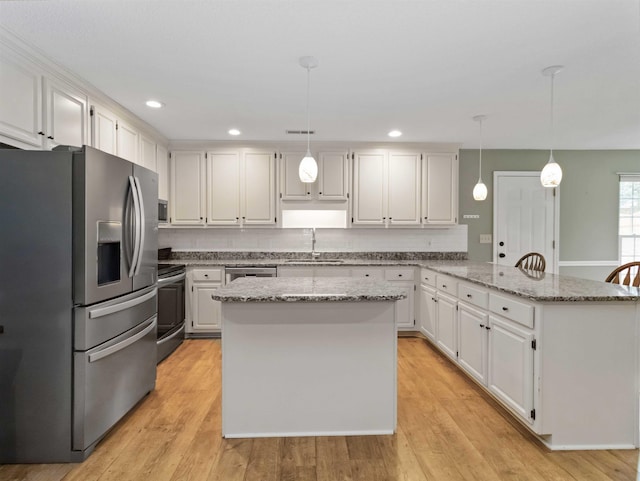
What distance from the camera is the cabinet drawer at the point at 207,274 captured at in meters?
4.05

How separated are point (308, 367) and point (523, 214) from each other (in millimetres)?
4149

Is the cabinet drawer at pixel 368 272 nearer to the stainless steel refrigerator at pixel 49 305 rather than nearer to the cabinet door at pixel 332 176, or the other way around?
the cabinet door at pixel 332 176

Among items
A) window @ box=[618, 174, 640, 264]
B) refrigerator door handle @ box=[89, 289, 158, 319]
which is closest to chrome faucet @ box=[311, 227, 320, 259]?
refrigerator door handle @ box=[89, 289, 158, 319]

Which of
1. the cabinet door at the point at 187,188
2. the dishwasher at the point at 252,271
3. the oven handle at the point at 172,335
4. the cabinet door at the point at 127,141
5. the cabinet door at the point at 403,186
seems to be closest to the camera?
the cabinet door at the point at 127,141

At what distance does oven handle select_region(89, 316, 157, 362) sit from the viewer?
194cm

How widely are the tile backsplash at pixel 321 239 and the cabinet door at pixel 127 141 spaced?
1.35 m

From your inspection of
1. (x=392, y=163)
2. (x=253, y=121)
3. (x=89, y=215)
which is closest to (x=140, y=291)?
(x=89, y=215)

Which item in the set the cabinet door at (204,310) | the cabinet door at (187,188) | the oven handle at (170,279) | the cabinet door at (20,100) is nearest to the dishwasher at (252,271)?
the cabinet door at (204,310)

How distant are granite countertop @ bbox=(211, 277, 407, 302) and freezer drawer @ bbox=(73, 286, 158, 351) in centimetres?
64

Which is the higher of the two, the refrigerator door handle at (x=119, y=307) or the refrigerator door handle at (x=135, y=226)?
→ the refrigerator door handle at (x=135, y=226)

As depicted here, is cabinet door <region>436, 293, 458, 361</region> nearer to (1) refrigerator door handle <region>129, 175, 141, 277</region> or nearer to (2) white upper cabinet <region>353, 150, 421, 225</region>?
(2) white upper cabinet <region>353, 150, 421, 225</region>

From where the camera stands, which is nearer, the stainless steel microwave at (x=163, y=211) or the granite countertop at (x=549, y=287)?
the granite countertop at (x=549, y=287)

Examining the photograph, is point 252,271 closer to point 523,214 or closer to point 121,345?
point 121,345

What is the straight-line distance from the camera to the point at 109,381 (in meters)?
2.08
